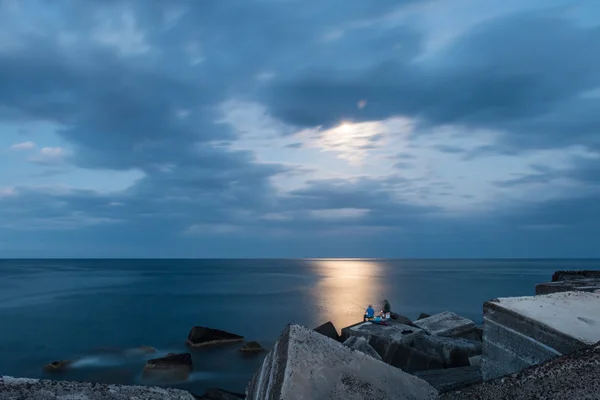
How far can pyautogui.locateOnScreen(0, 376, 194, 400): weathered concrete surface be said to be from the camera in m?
3.67

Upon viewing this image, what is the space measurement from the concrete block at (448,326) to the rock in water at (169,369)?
8212 millimetres

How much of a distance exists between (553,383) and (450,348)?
9.26 metres

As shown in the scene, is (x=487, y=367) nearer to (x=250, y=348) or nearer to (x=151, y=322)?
(x=250, y=348)

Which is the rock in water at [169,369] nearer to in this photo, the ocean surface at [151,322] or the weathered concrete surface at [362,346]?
the ocean surface at [151,322]

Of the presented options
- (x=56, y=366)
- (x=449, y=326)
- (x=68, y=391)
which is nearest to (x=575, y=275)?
(x=449, y=326)

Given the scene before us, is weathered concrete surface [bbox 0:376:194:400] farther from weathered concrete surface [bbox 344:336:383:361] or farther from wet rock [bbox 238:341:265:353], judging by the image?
wet rock [bbox 238:341:265:353]

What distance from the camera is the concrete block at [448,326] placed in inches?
580

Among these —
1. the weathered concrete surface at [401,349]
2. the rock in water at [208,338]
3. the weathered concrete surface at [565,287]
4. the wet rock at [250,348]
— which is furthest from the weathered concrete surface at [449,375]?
the rock in water at [208,338]

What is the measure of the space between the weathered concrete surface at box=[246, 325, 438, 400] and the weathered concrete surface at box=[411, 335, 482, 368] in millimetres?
7028

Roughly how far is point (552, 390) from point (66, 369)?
1858 centimetres

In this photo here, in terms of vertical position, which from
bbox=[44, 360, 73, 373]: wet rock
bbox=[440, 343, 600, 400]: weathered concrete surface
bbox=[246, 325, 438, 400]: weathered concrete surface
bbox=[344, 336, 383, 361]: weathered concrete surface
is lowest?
bbox=[44, 360, 73, 373]: wet rock

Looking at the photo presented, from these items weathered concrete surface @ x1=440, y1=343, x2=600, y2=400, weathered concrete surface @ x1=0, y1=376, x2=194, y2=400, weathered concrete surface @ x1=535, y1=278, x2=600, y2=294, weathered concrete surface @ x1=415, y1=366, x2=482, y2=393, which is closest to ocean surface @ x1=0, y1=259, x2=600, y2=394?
weathered concrete surface @ x1=415, y1=366, x2=482, y2=393

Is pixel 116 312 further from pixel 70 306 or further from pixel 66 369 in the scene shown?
pixel 66 369

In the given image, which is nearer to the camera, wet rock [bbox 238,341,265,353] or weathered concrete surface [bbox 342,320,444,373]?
weathered concrete surface [bbox 342,320,444,373]
